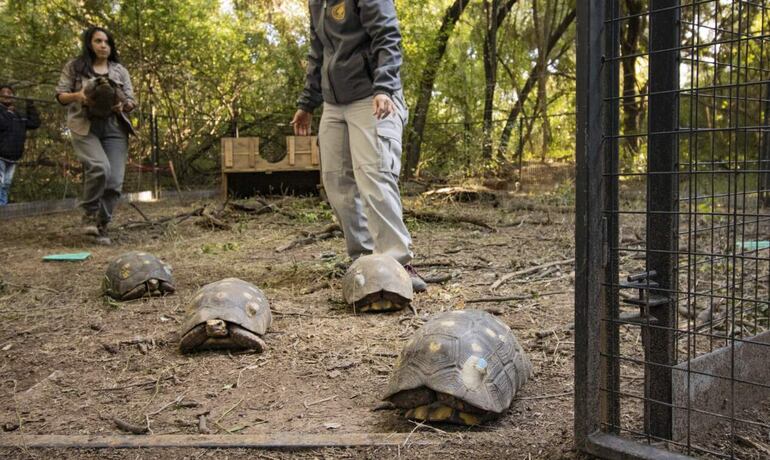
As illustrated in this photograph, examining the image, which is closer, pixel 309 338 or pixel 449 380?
pixel 449 380

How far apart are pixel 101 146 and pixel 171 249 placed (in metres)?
1.33

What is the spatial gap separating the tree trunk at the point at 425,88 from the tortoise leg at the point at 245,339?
34.2ft

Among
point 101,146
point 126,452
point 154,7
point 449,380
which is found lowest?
point 126,452

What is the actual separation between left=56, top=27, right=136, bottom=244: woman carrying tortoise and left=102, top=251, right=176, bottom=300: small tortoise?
254 centimetres

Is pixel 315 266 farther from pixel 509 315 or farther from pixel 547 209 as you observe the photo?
pixel 547 209

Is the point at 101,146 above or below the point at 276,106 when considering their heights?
below

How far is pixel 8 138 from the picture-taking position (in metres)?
8.85

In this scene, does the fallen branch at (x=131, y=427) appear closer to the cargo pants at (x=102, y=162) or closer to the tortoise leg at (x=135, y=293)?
the tortoise leg at (x=135, y=293)

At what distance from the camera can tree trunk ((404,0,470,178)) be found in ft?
45.3

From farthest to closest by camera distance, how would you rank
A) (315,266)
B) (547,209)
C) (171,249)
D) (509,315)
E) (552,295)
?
(547,209), (171,249), (315,266), (552,295), (509,315)

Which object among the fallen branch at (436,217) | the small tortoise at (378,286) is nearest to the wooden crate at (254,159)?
the fallen branch at (436,217)

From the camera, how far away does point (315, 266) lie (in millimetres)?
5340

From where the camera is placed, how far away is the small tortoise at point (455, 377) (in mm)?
2359

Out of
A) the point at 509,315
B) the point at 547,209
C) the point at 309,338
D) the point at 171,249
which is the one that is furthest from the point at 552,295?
the point at 547,209
